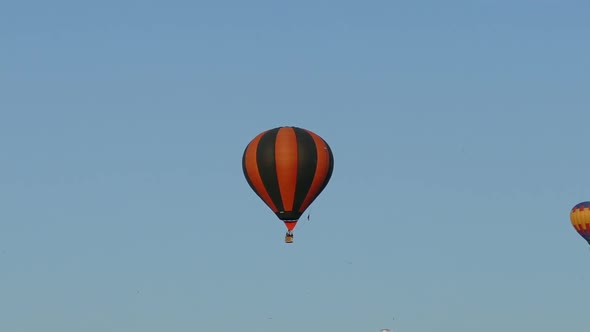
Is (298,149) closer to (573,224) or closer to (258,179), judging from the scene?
(258,179)

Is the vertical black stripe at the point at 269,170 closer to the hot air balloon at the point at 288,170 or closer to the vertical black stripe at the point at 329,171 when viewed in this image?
the hot air balloon at the point at 288,170

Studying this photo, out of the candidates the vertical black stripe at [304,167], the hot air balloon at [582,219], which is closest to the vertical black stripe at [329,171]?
the vertical black stripe at [304,167]

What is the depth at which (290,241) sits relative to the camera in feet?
427

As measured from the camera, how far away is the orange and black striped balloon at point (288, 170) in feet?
433

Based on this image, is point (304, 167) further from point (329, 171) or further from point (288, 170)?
point (329, 171)

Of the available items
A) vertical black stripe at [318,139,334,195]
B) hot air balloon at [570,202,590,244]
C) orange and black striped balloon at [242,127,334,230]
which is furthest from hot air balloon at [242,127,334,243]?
hot air balloon at [570,202,590,244]

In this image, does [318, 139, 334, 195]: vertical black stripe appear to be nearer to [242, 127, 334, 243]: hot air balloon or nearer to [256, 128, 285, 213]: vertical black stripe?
[242, 127, 334, 243]: hot air balloon

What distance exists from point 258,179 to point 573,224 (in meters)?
71.1

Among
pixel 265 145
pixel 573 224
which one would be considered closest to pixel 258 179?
pixel 265 145

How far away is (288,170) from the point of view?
131500mm

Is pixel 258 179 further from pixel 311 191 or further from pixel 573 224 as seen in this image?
→ pixel 573 224

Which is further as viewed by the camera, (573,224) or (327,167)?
(573,224)

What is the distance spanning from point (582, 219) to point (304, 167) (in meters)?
68.4

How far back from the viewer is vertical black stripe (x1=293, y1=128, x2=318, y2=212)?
13212cm
